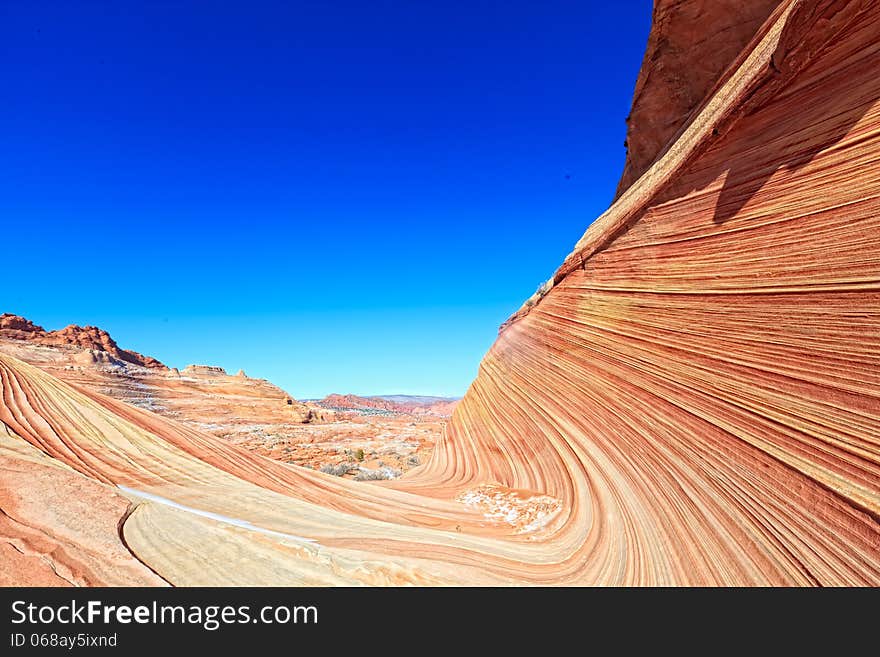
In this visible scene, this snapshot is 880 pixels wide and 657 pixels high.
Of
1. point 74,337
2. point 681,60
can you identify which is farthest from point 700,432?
point 74,337

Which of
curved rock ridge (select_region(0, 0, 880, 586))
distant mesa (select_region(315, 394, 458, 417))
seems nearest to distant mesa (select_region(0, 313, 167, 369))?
distant mesa (select_region(315, 394, 458, 417))

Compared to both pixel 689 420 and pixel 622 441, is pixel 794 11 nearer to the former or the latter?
pixel 689 420

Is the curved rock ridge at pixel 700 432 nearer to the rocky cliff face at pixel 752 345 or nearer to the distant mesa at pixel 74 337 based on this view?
the rocky cliff face at pixel 752 345

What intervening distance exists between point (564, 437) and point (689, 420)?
208 cm

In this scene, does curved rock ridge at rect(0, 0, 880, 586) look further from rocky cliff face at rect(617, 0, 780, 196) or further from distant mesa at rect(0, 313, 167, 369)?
distant mesa at rect(0, 313, 167, 369)

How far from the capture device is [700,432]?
3.47 m

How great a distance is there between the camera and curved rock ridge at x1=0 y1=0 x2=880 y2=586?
225 centimetres

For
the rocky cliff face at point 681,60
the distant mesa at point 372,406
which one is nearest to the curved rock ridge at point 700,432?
the rocky cliff face at point 681,60

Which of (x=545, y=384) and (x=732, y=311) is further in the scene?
(x=545, y=384)

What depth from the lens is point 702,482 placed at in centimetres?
324

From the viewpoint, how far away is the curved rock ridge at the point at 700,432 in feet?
7.39
